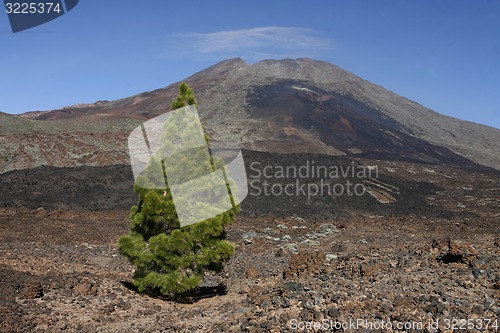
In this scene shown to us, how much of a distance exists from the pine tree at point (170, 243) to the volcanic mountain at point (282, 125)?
27621mm

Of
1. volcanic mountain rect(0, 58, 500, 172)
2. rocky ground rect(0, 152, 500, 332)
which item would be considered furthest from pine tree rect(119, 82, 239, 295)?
volcanic mountain rect(0, 58, 500, 172)

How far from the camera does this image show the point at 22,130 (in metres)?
40.8

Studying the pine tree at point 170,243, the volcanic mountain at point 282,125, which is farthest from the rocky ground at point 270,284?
the volcanic mountain at point 282,125

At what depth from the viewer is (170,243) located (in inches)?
403

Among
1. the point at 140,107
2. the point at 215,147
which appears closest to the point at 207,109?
the point at 140,107

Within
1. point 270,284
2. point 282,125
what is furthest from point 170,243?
point 282,125

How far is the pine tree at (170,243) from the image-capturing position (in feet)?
33.8

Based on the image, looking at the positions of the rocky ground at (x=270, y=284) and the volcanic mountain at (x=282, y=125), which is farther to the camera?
the volcanic mountain at (x=282, y=125)

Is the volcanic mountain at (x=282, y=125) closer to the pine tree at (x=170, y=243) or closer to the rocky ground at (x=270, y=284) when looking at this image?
the rocky ground at (x=270, y=284)

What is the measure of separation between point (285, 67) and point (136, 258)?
110 meters

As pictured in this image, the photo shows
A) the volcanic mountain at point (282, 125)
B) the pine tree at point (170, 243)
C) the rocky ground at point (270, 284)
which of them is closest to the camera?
the rocky ground at point (270, 284)

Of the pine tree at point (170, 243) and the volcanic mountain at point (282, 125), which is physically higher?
the volcanic mountain at point (282, 125)

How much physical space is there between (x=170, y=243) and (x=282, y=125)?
55.0 meters

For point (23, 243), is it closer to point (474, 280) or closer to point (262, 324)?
point (262, 324)
